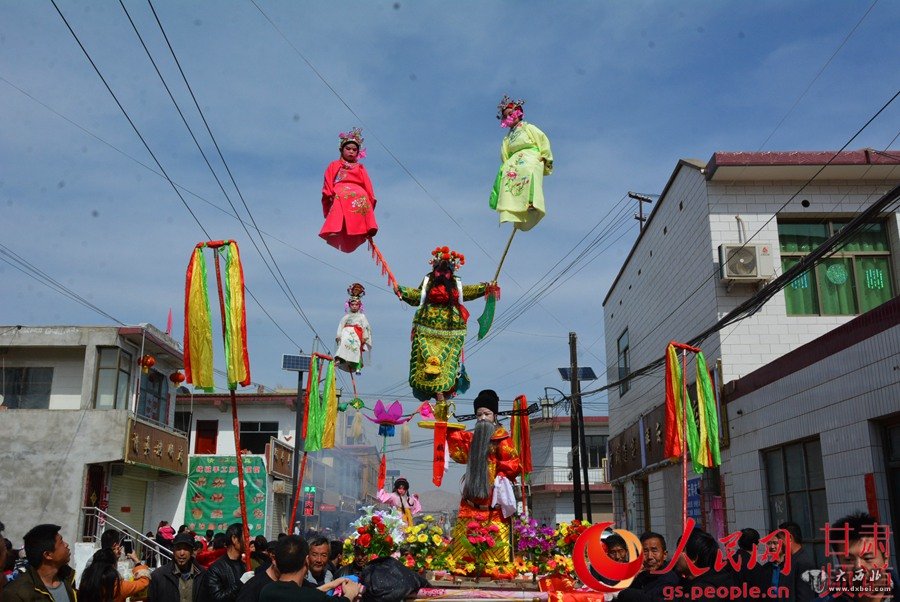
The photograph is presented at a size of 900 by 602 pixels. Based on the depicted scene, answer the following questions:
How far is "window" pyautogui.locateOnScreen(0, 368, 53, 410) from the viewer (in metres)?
22.3

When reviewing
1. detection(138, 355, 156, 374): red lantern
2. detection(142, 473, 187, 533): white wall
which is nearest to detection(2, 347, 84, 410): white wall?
detection(138, 355, 156, 374): red lantern

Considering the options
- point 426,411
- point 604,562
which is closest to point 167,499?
point 426,411

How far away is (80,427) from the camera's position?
815 inches

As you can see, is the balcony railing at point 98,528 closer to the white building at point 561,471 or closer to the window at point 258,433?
the window at point 258,433

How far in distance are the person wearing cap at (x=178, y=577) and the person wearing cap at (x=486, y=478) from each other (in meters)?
2.61

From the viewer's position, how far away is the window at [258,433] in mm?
30172

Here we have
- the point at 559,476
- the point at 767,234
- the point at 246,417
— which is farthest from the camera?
the point at 559,476

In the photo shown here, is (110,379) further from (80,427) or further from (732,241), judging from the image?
(732,241)

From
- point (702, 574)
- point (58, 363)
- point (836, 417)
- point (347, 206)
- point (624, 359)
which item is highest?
point (624, 359)

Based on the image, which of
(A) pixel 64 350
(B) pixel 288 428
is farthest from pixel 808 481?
(B) pixel 288 428

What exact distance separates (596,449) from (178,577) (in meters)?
32.6

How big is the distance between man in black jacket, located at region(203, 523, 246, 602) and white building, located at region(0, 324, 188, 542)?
52.5ft

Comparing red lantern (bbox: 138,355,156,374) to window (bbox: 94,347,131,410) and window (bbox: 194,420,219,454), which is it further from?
window (bbox: 194,420,219,454)

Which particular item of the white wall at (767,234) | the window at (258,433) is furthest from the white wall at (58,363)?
the white wall at (767,234)
